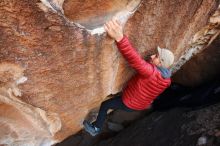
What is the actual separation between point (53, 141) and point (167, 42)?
126 cm

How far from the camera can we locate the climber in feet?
7.55

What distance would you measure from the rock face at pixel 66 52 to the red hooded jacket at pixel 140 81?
76 mm

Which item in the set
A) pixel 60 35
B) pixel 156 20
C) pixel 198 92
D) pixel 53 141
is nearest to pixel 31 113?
pixel 53 141

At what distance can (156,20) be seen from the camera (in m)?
2.50

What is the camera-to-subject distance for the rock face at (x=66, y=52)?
6.66 ft

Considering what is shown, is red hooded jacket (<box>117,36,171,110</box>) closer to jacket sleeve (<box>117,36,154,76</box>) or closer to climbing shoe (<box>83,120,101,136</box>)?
jacket sleeve (<box>117,36,154,76</box>)

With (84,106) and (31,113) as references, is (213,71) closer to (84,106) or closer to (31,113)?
(84,106)

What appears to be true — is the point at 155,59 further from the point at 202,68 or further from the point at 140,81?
the point at 202,68

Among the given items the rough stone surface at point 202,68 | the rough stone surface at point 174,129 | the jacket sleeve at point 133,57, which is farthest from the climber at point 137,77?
the rough stone surface at point 202,68

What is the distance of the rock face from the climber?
0.07 metres

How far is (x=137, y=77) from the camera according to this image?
272 cm

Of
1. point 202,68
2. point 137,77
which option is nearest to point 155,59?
point 137,77

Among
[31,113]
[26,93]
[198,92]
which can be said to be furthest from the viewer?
[198,92]

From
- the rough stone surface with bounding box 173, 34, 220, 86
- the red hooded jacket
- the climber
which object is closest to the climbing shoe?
the climber
